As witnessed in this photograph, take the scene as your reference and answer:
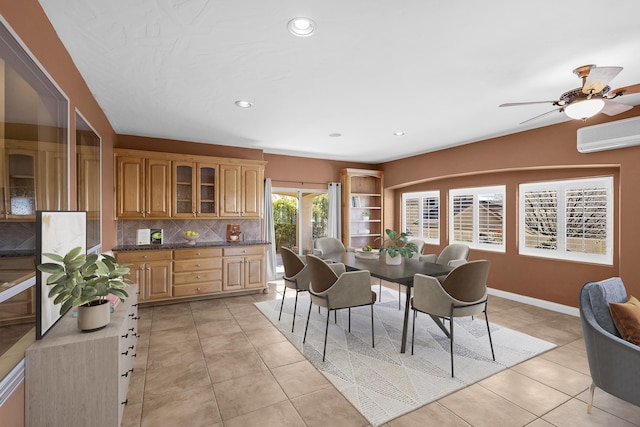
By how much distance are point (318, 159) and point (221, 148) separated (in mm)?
2118

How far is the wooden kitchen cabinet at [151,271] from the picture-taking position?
169 inches

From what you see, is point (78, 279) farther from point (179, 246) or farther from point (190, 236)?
point (190, 236)

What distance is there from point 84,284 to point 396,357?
2.59 metres

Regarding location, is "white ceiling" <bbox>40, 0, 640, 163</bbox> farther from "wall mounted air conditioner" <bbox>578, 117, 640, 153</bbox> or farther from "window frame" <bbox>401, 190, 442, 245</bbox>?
"window frame" <bbox>401, 190, 442, 245</bbox>

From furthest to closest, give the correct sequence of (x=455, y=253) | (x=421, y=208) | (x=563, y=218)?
(x=421, y=208), (x=563, y=218), (x=455, y=253)

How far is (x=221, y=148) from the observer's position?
5430 millimetres

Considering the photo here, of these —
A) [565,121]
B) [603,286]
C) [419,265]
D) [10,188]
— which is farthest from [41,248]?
[565,121]

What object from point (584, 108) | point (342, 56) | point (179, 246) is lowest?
point (179, 246)

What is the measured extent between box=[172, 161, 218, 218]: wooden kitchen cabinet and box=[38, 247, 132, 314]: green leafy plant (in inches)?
125

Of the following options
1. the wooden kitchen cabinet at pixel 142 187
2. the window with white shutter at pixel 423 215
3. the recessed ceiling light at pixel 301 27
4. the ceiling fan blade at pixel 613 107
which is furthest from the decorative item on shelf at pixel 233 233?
the ceiling fan blade at pixel 613 107

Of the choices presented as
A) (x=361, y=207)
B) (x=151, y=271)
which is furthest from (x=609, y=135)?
(x=151, y=271)

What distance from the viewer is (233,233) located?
5363 millimetres

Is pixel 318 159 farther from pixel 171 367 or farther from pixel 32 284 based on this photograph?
pixel 32 284

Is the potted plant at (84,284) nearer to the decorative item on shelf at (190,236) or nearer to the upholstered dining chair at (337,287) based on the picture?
the upholstered dining chair at (337,287)
